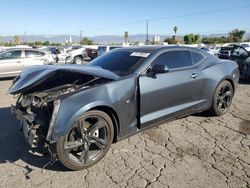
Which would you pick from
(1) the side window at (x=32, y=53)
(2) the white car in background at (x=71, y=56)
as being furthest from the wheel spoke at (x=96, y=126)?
(2) the white car in background at (x=71, y=56)

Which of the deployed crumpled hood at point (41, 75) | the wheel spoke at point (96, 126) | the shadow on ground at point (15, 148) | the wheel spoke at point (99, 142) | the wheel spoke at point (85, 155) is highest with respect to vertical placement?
the deployed crumpled hood at point (41, 75)

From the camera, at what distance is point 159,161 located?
155 inches

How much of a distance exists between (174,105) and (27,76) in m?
2.45

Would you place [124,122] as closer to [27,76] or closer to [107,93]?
[107,93]

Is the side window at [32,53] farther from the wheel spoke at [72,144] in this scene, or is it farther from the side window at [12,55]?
the wheel spoke at [72,144]

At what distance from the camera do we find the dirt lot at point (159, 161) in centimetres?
341

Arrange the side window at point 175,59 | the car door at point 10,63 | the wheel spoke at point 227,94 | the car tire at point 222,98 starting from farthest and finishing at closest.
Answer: the car door at point 10,63 → the wheel spoke at point 227,94 → the car tire at point 222,98 → the side window at point 175,59

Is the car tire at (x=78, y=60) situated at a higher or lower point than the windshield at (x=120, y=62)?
lower

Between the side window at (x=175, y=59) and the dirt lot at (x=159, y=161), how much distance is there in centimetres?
118

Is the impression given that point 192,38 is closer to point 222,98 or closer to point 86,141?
point 222,98

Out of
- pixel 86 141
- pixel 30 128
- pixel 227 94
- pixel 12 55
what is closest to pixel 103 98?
pixel 86 141

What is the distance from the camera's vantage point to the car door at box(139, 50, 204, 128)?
434 cm

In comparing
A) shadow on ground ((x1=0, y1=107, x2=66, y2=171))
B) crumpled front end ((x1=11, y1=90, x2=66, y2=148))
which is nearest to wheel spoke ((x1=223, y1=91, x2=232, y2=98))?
crumpled front end ((x1=11, y1=90, x2=66, y2=148))

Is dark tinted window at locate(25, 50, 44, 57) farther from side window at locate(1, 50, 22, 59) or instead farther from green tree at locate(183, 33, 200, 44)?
green tree at locate(183, 33, 200, 44)
